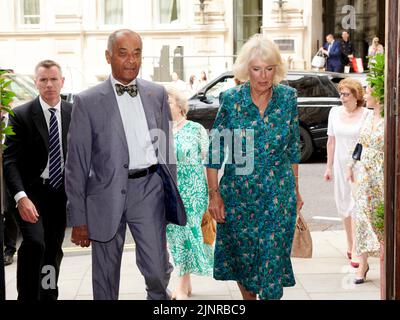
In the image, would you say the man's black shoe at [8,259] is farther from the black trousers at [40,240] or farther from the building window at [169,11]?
the building window at [169,11]

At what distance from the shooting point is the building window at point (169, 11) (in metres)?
10.3

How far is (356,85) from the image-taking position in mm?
7125

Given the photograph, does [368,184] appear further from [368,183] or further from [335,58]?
[335,58]

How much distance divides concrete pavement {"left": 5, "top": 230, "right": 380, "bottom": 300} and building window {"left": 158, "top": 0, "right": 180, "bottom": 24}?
3862 mm

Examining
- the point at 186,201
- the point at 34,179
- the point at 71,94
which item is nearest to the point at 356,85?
the point at 186,201

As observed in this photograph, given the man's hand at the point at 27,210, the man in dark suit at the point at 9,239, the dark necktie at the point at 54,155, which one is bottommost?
the man in dark suit at the point at 9,239

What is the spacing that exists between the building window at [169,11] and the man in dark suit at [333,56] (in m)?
2.57

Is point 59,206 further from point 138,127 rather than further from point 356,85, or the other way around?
point 356,85

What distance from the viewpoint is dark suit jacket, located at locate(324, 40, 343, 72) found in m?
12.4
